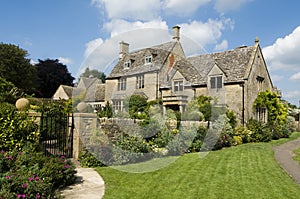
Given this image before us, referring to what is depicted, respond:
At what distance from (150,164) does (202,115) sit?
872cm

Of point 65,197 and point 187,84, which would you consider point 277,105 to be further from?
point 65,197

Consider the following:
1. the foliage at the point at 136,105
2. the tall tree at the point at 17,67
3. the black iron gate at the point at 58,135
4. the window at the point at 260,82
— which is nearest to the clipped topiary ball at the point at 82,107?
the black iron gate at the point at 58,135

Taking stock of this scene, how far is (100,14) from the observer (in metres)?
7.81

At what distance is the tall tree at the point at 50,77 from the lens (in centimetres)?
4466

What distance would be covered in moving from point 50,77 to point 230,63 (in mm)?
34521

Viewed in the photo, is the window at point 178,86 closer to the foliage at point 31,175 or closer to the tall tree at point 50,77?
the foliage at point 31,175

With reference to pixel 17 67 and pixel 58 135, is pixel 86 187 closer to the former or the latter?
pixel 58 135

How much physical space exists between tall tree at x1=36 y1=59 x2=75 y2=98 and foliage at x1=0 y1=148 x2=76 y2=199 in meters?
40.0

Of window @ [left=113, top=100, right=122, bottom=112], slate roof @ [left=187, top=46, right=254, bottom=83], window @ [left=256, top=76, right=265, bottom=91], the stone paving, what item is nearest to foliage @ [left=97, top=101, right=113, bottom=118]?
window @ [left=113, top=100, right=122, bottom=112]

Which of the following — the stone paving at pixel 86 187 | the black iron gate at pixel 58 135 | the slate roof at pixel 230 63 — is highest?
the slate roof at pixel 230 63

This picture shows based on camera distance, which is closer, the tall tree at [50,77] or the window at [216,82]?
the window at [216,82]

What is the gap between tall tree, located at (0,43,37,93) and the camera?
3544 cm

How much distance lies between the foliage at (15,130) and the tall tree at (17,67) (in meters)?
31.3

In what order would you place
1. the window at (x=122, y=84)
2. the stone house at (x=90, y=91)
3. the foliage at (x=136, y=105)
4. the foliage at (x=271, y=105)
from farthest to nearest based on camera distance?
the foliage at (x=271, y=105) → the foliage at (x=136, y=105) → the window at (x=122, y=84) → the stone house at (x=90, y=91)
